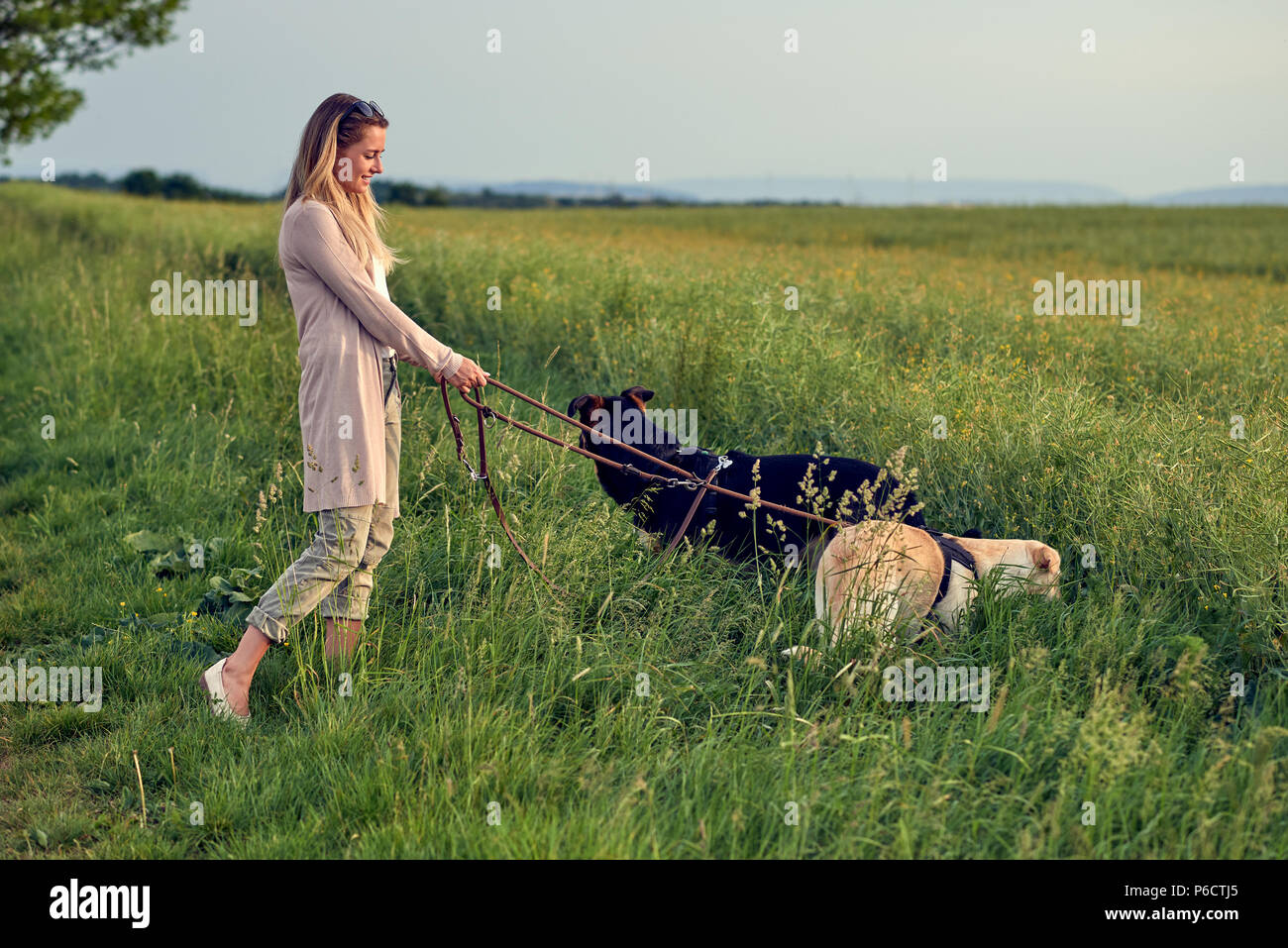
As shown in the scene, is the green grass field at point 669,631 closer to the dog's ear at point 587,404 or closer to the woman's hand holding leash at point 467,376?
the dog's ear at point 587,404

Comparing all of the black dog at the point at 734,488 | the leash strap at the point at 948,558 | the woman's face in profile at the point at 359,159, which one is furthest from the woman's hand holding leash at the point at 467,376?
the leash strap at the point at 948,558

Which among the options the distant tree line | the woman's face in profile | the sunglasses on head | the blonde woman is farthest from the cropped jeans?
the distant tree line

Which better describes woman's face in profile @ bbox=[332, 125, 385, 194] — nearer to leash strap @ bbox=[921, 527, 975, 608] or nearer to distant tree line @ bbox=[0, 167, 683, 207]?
leash strap @ bbox=[921, 527, 975, 608]

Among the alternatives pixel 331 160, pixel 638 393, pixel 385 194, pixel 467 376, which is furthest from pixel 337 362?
pixel 385 194

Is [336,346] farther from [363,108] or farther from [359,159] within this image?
[363,108]

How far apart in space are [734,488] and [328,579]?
1715 mm

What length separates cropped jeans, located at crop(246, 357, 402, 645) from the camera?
3205mm

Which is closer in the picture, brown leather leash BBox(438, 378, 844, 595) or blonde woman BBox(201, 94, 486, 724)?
blonde woman BBox(201, 94, 486, 724)

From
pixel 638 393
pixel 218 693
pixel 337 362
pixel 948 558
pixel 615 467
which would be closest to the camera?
pixel 337 362

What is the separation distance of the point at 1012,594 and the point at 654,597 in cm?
147

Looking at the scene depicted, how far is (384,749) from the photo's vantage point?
2838 millimetres

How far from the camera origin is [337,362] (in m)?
3.10

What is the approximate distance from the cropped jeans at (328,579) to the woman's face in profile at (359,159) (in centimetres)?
66
